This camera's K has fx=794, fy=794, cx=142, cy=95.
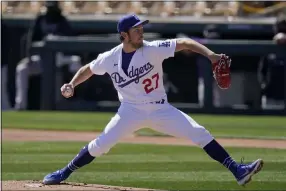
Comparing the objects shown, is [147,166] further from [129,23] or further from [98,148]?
[129,23]

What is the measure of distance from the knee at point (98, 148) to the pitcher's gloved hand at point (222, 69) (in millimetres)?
1036

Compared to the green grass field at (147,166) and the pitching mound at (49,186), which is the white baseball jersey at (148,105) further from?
the green grass field at (147,166)

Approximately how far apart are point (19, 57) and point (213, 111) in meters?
5.06

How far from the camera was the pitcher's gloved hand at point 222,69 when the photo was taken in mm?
6199

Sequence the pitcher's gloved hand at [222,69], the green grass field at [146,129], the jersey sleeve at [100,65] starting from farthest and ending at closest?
the green grass field at [146,129] < the jersey sleeve at [100,65] < the pitcher's gloved hand at [222,69]

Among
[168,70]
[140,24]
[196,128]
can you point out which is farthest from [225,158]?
[168,70]

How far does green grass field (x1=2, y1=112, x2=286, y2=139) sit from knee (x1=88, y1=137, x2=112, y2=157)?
4.97m

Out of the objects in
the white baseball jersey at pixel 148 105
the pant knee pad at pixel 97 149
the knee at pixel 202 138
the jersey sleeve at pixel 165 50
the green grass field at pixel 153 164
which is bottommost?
the green grass field at pixel 153 164

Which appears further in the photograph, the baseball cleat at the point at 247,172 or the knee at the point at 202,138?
the knee at the point at 202,138

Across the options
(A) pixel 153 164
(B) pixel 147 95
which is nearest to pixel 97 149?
(B) pixel 147 95

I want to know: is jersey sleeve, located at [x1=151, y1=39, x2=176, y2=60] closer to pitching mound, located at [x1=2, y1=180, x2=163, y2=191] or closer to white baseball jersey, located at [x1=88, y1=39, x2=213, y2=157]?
white baseball jersey, located at [x1=88, y1=39, x2=213, y2=157]

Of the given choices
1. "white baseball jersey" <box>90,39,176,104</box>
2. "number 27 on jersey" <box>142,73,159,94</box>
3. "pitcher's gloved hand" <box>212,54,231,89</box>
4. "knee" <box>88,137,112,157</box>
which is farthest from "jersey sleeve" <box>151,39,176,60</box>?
"knee" <box>88,137,112,157</box>

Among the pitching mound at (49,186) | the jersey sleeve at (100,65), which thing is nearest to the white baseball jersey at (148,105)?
the jersey sleeve at (100,65)

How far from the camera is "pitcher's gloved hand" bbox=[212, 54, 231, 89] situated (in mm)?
6199
